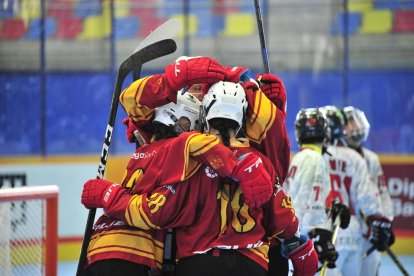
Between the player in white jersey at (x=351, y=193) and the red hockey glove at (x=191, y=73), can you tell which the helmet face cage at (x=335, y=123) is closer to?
the player in white jersey at (x=351, y=193)

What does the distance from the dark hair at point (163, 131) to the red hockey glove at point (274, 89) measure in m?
0.38

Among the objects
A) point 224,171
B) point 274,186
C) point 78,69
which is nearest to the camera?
point 224,171

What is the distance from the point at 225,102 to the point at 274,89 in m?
0.39

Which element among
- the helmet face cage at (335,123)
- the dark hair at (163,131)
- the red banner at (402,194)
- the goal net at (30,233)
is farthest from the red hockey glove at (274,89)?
the red banner at (402,194)

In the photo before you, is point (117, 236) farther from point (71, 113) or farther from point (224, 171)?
point (71, 113)

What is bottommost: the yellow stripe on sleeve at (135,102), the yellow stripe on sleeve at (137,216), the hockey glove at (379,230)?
the hockey glove at (379,230)

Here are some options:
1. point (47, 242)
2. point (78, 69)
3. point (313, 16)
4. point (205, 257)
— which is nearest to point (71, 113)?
point (78, 69)

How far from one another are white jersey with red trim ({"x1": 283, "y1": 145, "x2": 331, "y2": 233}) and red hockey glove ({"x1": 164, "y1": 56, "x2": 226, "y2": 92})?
1682 mm

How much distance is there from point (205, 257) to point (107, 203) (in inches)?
14.2

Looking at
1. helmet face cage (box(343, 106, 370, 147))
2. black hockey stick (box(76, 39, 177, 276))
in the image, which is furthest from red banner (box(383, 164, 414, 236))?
A: black hockey stick (box(76, 39, 177, 276))

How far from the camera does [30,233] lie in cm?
325

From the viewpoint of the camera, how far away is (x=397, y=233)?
26.4 ft

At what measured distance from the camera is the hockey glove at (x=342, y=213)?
4.70 m

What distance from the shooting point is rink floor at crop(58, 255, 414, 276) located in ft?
22.4
